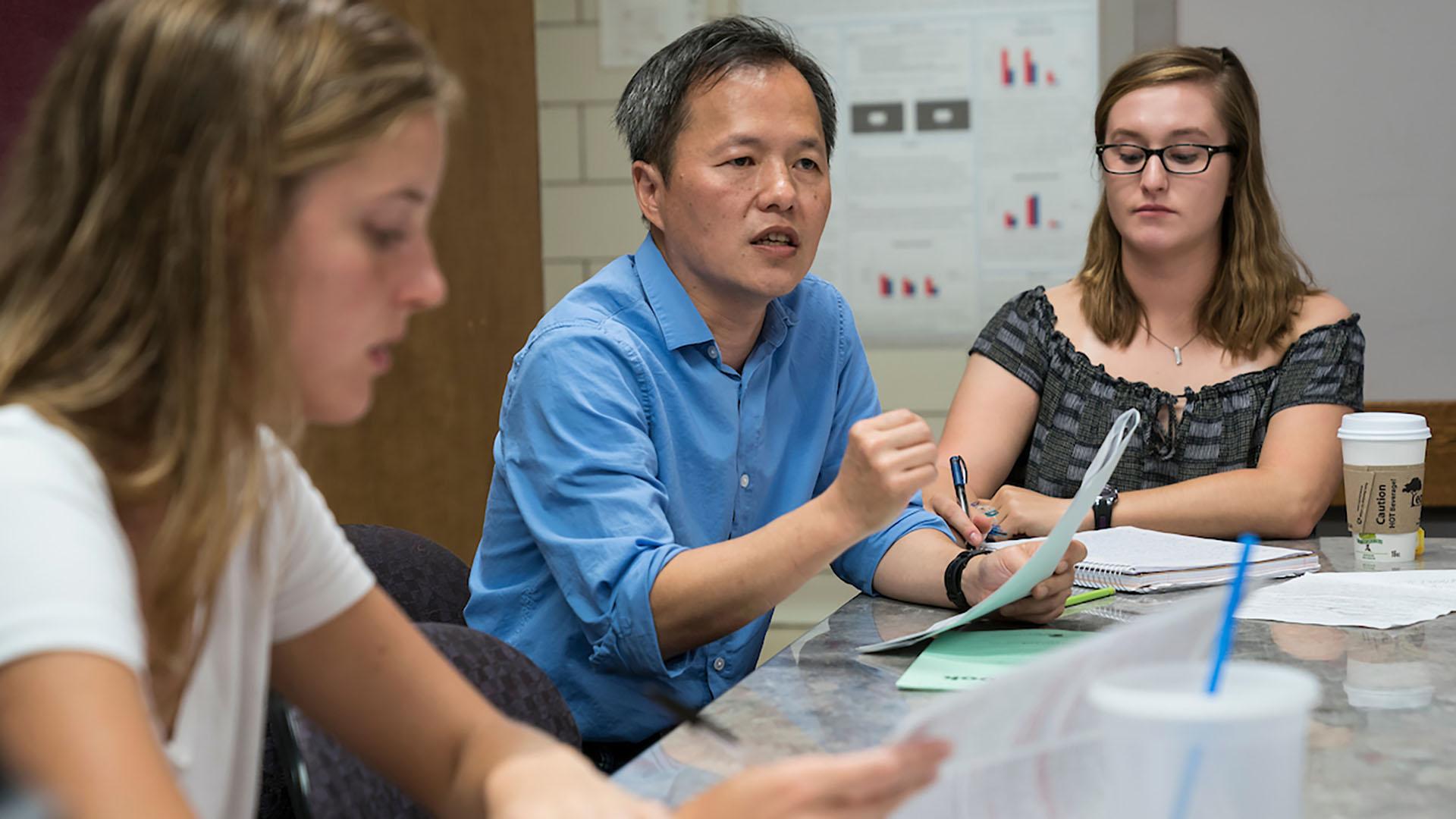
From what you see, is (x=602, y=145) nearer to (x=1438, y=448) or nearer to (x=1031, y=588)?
(x=1438, y=448)

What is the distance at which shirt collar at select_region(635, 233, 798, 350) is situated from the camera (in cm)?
162

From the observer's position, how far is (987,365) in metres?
2.32

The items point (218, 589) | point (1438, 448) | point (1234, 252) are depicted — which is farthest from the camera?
point (1438, 448)

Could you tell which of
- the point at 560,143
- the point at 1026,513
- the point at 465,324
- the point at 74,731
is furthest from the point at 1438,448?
the point at 74,731

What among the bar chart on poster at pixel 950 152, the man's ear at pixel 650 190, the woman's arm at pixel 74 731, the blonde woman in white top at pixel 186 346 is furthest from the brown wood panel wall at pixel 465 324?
the woman's arm at pixel 74 731

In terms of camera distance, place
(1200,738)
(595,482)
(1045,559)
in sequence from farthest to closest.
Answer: (595,482), (1045,559), (1200,738)


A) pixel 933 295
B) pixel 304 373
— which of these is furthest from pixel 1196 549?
pixel 933 295

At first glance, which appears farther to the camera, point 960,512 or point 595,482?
point 960,512

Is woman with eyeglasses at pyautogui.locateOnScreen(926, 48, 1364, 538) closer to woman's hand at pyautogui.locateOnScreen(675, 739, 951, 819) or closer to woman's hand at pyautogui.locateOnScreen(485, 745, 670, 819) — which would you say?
woman's hand at pyautogui.locateOnScreen(485, 745, 670, 819)

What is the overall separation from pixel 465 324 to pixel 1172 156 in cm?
161

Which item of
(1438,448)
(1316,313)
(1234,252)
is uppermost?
→ (1234,252)

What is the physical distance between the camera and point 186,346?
2.35ft

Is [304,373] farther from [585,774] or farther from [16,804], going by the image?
[16,804]

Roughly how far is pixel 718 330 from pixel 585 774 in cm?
99
